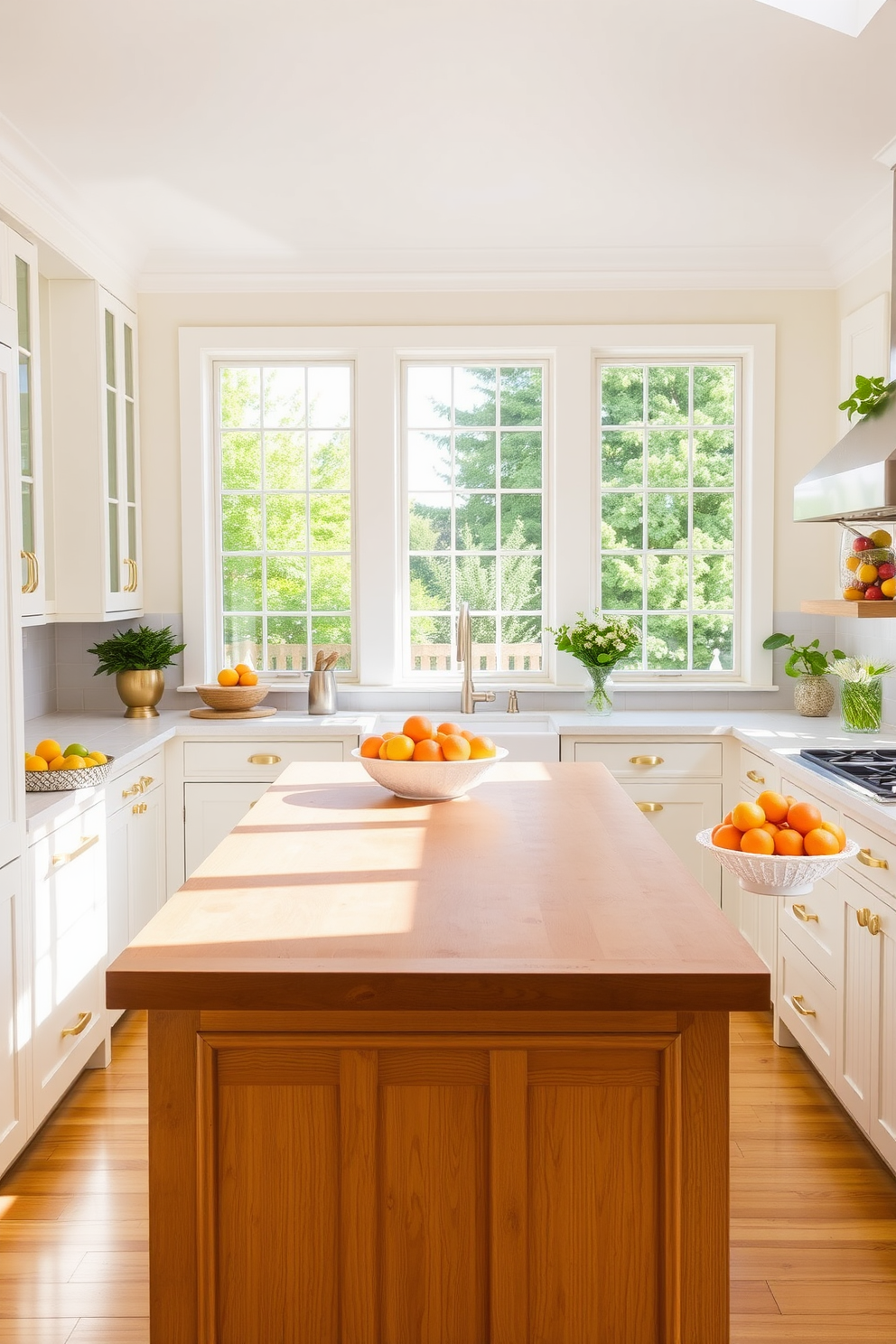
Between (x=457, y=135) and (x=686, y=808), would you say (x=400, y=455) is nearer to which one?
(x=457, y=135)

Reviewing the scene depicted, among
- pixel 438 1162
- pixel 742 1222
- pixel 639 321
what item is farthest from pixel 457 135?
pixel 742 1222

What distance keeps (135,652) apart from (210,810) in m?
0.70

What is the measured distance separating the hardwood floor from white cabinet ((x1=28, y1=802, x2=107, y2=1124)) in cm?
16

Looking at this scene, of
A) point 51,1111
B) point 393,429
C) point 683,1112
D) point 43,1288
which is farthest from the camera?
point 393,429

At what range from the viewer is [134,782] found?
12.8 feet

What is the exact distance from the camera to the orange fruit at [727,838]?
207 centimetres

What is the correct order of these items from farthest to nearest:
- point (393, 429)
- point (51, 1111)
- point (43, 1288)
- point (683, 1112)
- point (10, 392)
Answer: point (393, 429) → point (51, 1111) → point (10, 392) → point (43, 1288) → point (683, 1112)

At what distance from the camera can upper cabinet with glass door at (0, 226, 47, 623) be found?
352cm

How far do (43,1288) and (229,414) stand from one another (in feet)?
11.2

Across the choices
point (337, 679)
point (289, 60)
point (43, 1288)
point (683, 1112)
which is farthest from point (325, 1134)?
point (337, 679)

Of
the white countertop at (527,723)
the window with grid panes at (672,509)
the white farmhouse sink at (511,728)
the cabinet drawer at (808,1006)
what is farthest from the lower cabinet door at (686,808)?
the window with grid panes at (672,509)

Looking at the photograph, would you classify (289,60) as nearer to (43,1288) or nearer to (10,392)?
(10,392)

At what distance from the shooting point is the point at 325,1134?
5.36 ft

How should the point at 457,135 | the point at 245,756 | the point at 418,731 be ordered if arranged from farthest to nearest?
the point at 245,756 < the point at 457,135 < the point at 418,731
